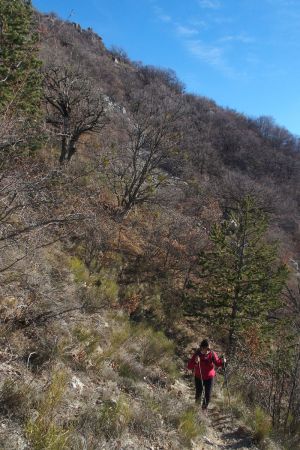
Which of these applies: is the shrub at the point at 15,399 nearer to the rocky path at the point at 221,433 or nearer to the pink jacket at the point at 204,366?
the rocky path at the point at 221,433

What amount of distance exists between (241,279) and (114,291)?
543 centimetres

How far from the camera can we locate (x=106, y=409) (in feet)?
17.9

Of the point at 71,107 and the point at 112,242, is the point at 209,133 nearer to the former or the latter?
the point at 71,107

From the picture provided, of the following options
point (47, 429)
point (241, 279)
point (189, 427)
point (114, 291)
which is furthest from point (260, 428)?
point (241, 279)

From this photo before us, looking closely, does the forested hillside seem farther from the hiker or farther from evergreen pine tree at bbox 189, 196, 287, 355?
the hiker

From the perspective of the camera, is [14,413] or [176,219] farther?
[176,219]

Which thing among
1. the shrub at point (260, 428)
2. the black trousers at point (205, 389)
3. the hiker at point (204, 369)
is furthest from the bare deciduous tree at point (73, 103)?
the shrub at point (260, 428)

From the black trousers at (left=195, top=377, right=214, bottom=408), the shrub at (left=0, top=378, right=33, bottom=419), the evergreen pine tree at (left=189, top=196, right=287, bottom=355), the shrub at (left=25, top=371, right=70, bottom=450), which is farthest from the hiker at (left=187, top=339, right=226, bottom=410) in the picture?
the evergreen pine tree at (left=189, top=196, right=287, bottom=355)

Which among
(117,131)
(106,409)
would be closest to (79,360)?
(106,409)

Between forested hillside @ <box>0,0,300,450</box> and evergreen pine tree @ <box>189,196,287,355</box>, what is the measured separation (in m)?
0.06

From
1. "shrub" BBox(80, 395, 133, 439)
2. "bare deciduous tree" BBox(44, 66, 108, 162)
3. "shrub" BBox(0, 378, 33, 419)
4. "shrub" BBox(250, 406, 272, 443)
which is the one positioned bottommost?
"shrub" BBox(250, 406, 272, 443)

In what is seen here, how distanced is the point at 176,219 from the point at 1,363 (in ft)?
52.9

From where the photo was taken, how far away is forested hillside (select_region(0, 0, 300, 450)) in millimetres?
5520

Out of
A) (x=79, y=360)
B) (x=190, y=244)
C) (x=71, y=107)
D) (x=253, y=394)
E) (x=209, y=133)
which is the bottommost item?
(x=253, y=394)
